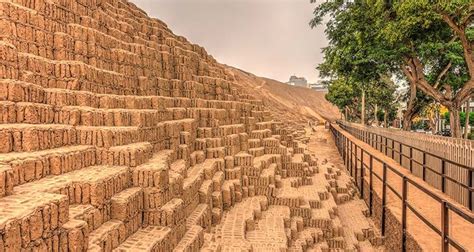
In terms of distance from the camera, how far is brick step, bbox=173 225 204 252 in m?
4.44

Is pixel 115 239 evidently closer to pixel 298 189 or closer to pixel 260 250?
pixel 260 250

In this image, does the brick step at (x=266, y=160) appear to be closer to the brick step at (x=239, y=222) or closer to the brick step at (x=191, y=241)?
the brick step at (x=239, y=222)

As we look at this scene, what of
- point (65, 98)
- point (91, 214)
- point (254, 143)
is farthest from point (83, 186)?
point (254, 143)

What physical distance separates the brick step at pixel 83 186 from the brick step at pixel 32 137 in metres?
0.57

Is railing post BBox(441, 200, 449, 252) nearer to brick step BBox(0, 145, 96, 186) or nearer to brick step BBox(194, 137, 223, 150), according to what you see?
brick step BBox(0, 145, 96, 186)

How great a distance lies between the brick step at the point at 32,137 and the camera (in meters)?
3.81

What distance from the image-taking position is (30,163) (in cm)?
365

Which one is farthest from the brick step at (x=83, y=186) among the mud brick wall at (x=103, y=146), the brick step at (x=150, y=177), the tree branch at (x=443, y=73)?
the tree branch at (x=443, y=73)

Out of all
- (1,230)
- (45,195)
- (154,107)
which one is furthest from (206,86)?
(1,230)

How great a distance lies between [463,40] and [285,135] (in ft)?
24.9

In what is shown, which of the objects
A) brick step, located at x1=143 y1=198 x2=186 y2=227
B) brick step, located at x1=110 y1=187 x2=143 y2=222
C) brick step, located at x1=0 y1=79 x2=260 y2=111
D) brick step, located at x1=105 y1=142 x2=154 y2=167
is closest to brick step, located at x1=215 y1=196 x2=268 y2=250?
brick step, located at x1=143 y1=198 x2=186 y2=227

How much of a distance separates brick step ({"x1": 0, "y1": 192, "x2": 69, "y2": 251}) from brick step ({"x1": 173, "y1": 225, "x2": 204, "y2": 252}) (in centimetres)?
189

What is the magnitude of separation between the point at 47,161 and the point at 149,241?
1.59m

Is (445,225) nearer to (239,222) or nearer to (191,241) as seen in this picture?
(191,241)
